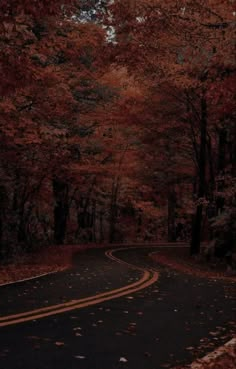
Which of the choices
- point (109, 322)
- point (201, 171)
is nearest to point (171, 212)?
point (201, 171)

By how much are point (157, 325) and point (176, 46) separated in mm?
11965

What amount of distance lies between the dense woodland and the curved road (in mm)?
4487

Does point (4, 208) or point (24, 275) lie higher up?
point (4, 208)

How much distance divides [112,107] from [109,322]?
18.9 meters

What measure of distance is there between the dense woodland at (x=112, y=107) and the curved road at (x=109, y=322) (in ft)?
14.7

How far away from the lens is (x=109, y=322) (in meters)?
8.56

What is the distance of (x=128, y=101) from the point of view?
24.4m

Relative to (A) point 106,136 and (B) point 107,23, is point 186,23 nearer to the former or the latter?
(B) point 107,23

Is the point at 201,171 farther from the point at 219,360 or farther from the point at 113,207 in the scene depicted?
the point at 219,360

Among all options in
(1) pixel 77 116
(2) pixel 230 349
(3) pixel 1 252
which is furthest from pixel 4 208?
(2) pixel 230 349

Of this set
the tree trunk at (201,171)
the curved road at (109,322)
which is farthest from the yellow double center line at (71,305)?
the tree trunk at (201,171)

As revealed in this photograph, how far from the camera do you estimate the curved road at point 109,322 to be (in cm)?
646

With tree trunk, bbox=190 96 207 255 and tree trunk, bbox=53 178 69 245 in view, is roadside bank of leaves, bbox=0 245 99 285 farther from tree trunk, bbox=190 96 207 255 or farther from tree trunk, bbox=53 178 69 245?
tree trunk, bbox=53 178 69 245

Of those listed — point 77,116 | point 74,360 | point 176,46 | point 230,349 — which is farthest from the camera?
point 77,116
